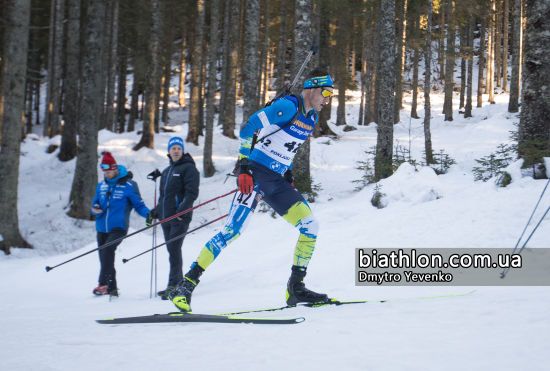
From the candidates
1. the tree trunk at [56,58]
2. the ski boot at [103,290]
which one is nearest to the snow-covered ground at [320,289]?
the ski boot at [103,290]

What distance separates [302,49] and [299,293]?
864cm

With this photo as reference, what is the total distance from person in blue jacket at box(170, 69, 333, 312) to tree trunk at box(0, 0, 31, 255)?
32.0 ft

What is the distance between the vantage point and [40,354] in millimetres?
3686

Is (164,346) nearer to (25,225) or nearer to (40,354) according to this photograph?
(40,354)

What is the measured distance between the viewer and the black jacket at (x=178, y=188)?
7820 mm

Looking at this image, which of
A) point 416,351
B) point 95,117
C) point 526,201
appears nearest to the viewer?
point 416,351

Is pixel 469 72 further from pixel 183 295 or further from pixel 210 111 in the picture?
pixel 183 295

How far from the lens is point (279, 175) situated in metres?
5.43

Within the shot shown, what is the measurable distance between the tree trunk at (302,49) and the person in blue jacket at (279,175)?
24.4 ft

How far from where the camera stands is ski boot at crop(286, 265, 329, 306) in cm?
542

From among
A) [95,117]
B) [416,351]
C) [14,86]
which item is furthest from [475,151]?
[416,351]

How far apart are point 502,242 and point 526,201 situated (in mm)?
1070

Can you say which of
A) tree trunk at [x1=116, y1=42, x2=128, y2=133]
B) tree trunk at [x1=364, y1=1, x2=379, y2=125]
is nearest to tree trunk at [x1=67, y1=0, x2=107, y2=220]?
tree trunk at [x1=116, y1=42, x2=128, y2=133]

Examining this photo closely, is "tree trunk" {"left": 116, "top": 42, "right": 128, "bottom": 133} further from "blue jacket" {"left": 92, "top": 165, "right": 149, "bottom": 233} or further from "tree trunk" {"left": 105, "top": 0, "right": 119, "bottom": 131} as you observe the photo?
"blue jacket" {"left": 92, "top": 165, "right": 149, "bottom": 233}
